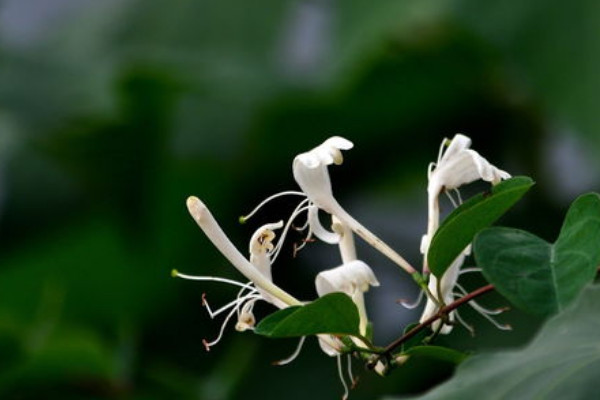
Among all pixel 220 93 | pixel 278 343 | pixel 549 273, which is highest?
pixel 220 93

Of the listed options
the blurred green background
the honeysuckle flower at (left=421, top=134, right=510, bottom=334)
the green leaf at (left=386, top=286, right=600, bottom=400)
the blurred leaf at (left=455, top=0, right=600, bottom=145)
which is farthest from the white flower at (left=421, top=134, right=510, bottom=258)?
the blurred leaf at (left=455, top=0, right=600, bottom=145)

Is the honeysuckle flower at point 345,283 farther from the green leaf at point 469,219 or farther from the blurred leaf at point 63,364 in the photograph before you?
the blurred leaf at point 63,364

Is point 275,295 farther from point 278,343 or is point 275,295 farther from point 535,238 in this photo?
point 278,343

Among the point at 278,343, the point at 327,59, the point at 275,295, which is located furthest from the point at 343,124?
the point at 275,295

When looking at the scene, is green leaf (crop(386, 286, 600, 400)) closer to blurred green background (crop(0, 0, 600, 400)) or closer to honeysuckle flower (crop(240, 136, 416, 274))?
honeysuckle flower (crop(240, 136, 416, 274))

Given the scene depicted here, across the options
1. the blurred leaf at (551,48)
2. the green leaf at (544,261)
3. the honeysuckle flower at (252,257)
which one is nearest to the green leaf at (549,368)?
the green leaf at (544,261)

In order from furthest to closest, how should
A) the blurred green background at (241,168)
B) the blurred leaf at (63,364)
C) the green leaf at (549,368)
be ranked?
the blurred green background at (241,168), the blurred leaf at (63,364), the green leaf at (549,368)
